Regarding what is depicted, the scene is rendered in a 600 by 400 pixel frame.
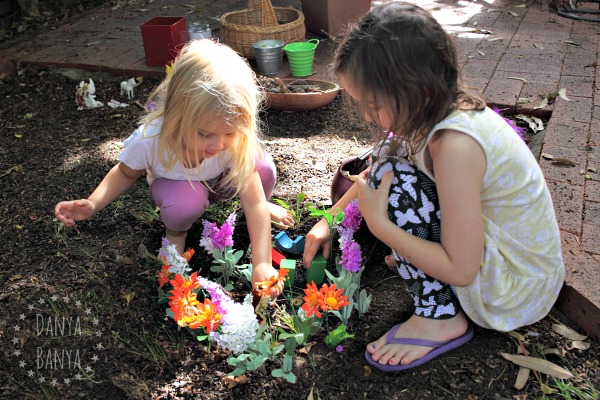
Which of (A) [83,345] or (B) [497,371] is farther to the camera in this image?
(A) [83,345]

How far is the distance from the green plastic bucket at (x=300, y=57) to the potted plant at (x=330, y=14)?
1.92 feet

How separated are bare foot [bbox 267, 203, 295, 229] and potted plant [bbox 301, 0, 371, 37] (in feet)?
8.28

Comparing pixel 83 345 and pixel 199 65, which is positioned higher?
pixel 199 65

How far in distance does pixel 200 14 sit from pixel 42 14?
159 cm

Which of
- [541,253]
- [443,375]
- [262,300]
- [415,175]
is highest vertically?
[415,175]

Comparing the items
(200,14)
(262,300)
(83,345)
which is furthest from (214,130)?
(200,14)

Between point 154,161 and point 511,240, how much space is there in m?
1.25

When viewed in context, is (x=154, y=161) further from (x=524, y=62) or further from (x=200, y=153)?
(x=524, y=62)

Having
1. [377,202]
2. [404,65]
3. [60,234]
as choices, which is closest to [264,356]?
[377,202]

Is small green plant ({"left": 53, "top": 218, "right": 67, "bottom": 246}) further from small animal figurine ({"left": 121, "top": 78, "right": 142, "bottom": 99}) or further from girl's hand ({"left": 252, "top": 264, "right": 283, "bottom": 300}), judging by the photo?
small animal figurine ({"left": 121, "top": 78, "right": 142, "bottom": 99})

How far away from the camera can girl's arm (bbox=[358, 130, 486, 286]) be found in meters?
1.50

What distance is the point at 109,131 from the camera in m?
3.40

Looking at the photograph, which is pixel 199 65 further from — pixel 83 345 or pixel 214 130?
pixel 83 345

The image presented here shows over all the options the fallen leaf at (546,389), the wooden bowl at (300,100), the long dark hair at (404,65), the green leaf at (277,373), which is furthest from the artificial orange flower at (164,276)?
the wooden bowl at (300,100)
